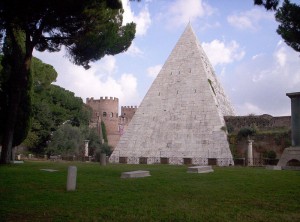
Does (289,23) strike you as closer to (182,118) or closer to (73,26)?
(73,26)

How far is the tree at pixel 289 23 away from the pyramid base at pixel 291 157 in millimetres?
3495

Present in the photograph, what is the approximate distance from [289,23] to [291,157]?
454cm

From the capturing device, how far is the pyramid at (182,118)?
67.5 ft

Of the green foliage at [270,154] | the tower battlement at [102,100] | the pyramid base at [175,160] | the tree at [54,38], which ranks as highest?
the tower battlement at [102,100]

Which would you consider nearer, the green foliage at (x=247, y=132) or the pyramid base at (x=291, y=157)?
the pyramid base at (x=291, y=157)

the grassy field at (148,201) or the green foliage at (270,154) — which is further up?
the green foliage at (270,154)

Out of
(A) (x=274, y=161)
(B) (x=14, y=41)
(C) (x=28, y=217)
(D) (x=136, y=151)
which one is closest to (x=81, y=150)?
(D) (x=136, y=151)

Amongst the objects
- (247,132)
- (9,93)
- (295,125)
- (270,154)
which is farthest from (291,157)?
(9,93)

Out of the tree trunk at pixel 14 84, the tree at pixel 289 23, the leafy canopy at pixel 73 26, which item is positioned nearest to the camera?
the leafy canopy at pixel 73 26

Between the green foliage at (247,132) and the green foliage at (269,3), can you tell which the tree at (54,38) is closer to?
the green foliage at (269,3)

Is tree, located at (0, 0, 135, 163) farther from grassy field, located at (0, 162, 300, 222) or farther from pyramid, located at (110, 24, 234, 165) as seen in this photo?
pyramid, located at (110, 24, 234, 165)

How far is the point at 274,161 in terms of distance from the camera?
18.5 meters

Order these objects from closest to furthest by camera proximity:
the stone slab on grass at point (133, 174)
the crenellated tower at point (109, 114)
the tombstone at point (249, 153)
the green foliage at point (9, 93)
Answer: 1. the stone slab on grass at point (133, 174)
2. the green foliage at point (9, 93)
3. the tombstone at point (249, 153)
4. the crenellated tower at point (109, 114)

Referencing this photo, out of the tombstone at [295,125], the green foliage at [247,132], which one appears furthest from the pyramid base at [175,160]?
the tombstone at [295,125]
